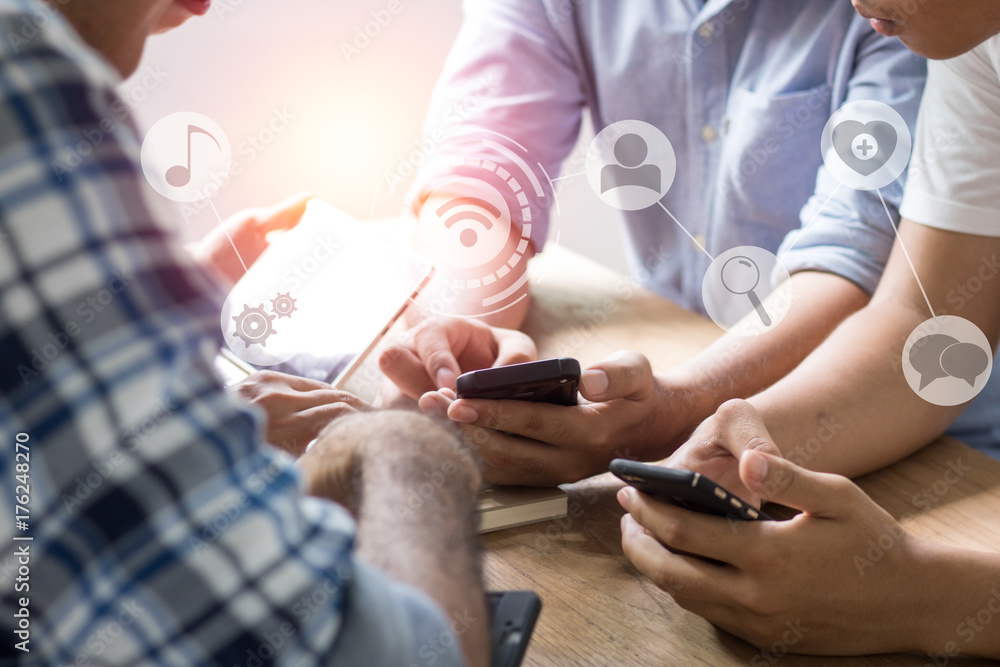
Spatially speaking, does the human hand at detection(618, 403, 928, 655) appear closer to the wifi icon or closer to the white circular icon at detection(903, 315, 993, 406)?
the white circular icon at detection(903, 315, 993, 406)

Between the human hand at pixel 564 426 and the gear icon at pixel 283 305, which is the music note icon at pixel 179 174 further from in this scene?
the human hand at pixel 564 426

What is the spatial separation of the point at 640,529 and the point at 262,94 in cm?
168

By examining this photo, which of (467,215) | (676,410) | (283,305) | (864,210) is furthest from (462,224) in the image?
(864,210)

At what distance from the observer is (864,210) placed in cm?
107

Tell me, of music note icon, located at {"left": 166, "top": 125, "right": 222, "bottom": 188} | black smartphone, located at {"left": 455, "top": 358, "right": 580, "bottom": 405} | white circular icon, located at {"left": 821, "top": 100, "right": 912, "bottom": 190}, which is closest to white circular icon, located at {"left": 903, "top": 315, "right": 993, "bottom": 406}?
white circular icon, located at {"left": 821, "top": 100, "right": 912, "bottom": 190}

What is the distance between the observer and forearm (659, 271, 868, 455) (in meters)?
0.94

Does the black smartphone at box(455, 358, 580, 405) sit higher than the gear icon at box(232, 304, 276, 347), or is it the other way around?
the black smartphone at box(455, 358, 580, 405)

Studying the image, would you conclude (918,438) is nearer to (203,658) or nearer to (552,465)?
(552,465)

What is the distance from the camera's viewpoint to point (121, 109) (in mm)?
373

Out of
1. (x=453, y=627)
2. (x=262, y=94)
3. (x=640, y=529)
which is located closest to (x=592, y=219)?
(x=262, y=94)

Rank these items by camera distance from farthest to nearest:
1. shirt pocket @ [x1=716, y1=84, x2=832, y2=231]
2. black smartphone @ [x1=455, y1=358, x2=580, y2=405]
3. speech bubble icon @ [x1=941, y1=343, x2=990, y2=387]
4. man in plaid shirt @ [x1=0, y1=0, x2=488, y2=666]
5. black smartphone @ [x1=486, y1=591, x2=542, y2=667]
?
1. shirt pocket @ [x1=716, y1=84, x2=832, y2=231]
2. speech bubble icon @ [x1=941, y1=343, x2=990, y2=387]
3. black smartphone @ [x1=455, y1=358, x2=580, y2=405]
4. black smartphone @ [x1=486, y1=591, x2=542, y2=667]
5. man in plaid shirt @ [x1=0, y1=0, x2=488, y2=666]

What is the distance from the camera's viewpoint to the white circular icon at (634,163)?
4.71ft

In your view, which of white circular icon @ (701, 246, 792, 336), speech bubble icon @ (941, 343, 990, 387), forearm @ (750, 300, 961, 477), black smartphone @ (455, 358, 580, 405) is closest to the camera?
black smartphone @ (455, 358, 580, 405)

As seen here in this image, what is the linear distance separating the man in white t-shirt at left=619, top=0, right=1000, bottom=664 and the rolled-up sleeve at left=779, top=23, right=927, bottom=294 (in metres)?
0.06
